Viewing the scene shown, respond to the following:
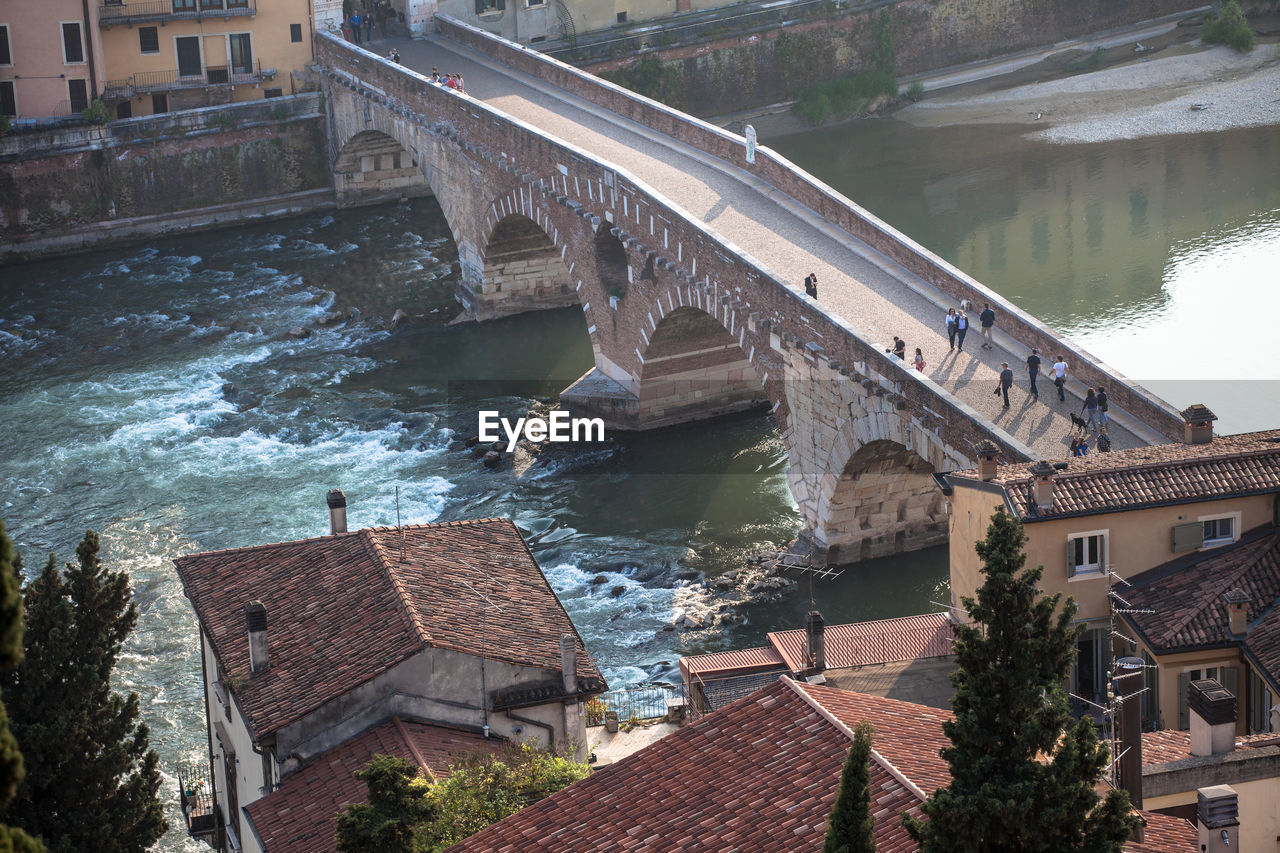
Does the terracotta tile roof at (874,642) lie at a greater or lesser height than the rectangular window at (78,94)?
lesser

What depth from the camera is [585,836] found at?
1967cm

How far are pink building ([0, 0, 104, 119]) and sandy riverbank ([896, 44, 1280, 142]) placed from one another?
97.3 feet

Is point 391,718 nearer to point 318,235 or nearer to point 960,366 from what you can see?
point 960,366

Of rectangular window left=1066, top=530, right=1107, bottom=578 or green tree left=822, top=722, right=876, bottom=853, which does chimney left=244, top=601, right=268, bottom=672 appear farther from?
rectangular window left=1066, top=530, right=1107, bottom=578

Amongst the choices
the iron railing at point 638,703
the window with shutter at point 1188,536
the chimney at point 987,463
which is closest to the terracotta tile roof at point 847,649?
the iron railing at point 638,703

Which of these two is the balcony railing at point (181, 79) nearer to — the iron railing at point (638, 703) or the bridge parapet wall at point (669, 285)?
the bridge parapet wall at point (669, 285)

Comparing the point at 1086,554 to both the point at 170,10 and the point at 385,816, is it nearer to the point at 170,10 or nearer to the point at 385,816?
the point at 385,816

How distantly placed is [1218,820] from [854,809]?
4565 mm

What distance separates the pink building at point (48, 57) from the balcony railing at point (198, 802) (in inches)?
1391

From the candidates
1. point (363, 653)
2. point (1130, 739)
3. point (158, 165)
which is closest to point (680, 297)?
point (363, 653)

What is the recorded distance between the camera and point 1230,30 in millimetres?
71625

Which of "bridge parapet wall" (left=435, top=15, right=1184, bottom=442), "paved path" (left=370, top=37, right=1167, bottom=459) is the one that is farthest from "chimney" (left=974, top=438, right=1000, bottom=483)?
"bridge parapet wall" (left=435, top=15, right=1184, bottom=442)

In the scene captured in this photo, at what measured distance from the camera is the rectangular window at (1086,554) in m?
26.6

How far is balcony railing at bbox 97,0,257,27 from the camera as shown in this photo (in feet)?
198
